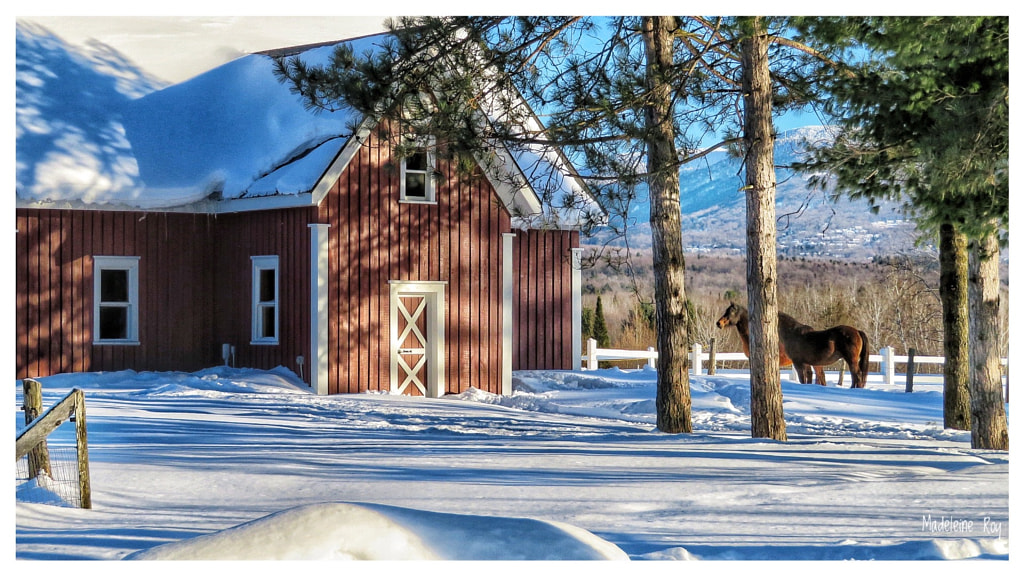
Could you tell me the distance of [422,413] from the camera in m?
13.2

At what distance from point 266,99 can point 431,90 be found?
7392 millimetres

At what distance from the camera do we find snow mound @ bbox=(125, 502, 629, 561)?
564 centimetres

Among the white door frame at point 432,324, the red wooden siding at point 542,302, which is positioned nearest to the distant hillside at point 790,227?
the red wooden siding at point 542,302

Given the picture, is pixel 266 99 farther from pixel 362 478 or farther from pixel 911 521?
pixel 911 521

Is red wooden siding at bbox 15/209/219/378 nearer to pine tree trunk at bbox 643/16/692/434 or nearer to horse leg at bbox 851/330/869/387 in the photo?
pine tree trunk at bbox 643/16/692/434

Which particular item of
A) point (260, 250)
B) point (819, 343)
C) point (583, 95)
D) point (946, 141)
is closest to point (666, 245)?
point (583, 95)

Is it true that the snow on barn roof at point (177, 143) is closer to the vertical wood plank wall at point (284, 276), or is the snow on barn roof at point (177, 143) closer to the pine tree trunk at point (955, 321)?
the vertical wood plank wall at point (284, 276)

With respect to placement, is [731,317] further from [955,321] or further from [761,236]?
[761,236]

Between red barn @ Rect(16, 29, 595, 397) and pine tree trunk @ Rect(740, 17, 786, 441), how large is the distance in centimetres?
470

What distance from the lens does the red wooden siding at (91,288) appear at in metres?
16.2

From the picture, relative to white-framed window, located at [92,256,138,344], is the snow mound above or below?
below

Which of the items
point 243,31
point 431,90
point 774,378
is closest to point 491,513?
point 774,378
